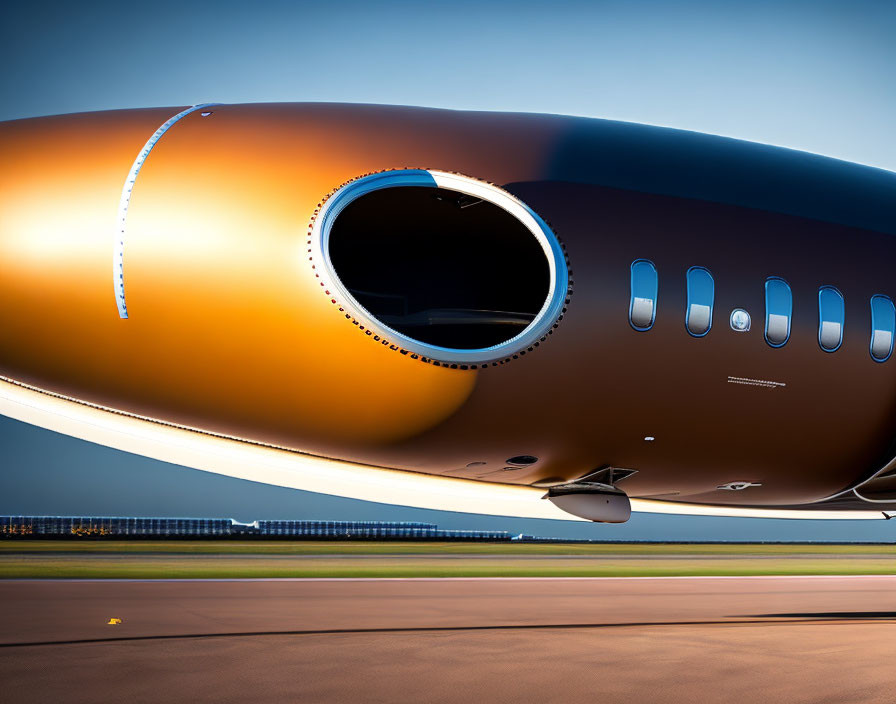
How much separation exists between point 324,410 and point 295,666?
3.38 metres

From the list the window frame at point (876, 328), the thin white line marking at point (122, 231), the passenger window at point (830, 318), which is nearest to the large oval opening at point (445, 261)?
the thin white line marking at point (122, 231)

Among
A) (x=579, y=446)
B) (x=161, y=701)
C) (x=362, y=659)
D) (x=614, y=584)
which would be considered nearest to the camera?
(x=161, y=701)

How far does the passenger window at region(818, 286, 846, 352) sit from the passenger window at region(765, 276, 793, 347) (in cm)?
45

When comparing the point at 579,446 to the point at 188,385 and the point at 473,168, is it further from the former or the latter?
the point at 188,385

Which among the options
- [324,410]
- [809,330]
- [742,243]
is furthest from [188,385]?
[809,330]

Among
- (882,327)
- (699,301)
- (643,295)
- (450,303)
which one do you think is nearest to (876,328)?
(882,327)

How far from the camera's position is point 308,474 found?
10.5 m

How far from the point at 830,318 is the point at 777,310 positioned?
0.78m

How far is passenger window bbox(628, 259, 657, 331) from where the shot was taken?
970cm

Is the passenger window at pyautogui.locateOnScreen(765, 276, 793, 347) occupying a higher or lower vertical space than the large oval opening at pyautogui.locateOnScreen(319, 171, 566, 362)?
lower

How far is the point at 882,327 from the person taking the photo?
1102 cm

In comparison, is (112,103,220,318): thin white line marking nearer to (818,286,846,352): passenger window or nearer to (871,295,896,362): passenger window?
(818,286,846,352): passenger window

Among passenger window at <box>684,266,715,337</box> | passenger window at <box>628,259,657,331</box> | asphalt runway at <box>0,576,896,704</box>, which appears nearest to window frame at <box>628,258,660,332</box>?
passenger window at <box>628,259,657,331</box>

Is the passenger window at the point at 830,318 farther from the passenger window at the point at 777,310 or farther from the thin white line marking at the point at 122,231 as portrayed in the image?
the thin white line marking at the point at 122,231
